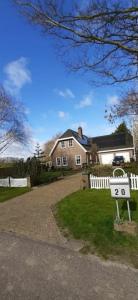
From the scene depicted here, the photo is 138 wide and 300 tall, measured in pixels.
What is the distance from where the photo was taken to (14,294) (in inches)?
152

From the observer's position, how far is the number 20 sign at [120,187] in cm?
623

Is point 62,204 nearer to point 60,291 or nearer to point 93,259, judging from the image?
point 93,259

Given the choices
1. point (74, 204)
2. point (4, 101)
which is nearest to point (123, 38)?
point (74, 204)

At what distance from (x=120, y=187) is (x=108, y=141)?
37.2 metres

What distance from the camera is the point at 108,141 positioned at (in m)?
43.0

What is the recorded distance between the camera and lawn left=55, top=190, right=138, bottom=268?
5.16 metres

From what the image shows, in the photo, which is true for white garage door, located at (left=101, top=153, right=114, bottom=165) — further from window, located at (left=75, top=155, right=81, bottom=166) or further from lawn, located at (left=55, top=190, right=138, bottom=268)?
lawn, located at (left=55, top=190, right=138, bottom=268)

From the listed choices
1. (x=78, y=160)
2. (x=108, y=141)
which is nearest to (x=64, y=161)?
(x=78, y=160)

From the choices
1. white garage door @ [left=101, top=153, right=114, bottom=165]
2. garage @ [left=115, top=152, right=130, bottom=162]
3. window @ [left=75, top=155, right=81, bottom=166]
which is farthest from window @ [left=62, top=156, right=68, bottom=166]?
garage @ [left=115, top=152, right=130, bottom=162]

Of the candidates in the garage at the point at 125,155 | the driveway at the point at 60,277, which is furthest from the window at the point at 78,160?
the driveway at the point at 60,277

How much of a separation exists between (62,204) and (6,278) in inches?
225

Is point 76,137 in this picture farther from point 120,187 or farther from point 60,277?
point 60,277

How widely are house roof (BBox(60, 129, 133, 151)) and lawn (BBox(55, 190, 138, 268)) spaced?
30091 millimetres

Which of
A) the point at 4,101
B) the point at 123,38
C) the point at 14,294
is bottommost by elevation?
the point at 14,294
